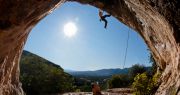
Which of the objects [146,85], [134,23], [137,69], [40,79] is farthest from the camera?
[137,69]

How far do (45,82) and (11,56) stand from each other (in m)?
11.8

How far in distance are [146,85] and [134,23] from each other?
338cm

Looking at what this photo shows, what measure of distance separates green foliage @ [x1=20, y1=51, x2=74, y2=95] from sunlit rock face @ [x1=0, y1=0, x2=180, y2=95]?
8.50 m

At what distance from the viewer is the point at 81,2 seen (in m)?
17.8

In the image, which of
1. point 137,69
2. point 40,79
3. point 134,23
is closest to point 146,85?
point 134,23

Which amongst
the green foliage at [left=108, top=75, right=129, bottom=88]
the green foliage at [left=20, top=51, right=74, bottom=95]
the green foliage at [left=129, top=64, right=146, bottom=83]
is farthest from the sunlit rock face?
the green foliage at [left=129, top=64, right=146, bottom=83]

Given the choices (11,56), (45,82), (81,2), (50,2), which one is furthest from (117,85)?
(50,2)

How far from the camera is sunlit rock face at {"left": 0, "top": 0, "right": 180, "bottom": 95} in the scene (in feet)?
28.0

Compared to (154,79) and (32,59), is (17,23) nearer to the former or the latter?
(154,79)

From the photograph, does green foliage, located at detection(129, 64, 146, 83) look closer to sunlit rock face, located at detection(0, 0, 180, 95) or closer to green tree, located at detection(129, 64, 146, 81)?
green tree, located at detection(129, 64, 146, 81)

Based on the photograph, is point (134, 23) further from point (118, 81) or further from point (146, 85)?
point (118, 81)

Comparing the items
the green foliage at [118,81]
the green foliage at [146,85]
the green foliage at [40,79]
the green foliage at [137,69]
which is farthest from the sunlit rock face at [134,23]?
the green foliage at [137,69]

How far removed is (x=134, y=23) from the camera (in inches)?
624

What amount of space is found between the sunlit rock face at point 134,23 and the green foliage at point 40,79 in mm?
8496
